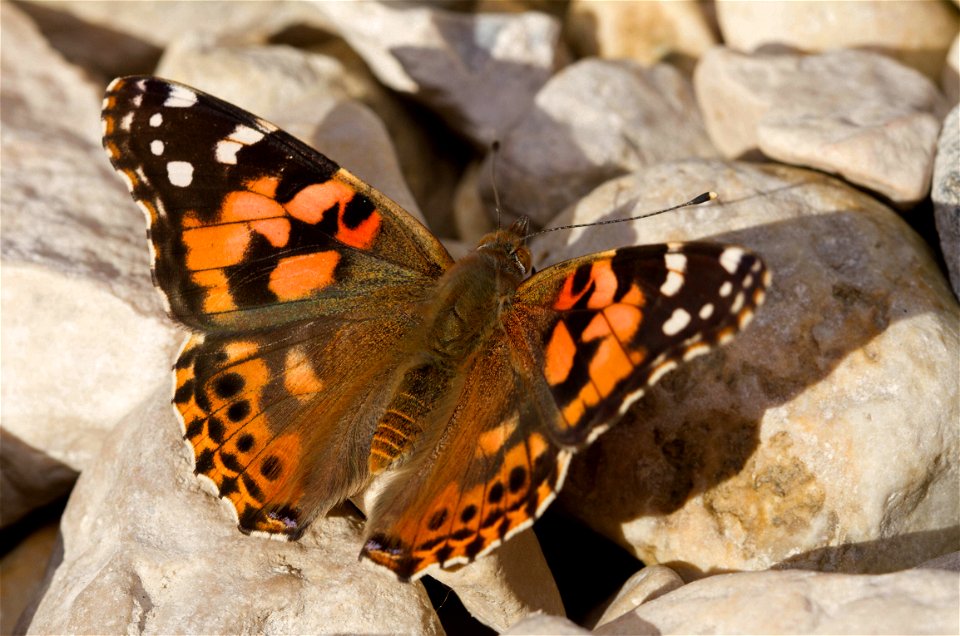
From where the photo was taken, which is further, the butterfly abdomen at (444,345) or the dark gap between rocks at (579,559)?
the dark gap between rocks at (579,559)

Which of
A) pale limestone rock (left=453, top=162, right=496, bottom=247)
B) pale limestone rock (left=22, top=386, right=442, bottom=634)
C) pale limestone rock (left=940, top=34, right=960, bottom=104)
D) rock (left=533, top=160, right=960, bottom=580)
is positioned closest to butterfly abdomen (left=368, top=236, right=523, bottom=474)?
pale limestone rock (left=22, top=386, right=442, bottom=634)

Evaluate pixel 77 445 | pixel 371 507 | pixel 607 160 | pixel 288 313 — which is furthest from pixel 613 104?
pixel 77 445

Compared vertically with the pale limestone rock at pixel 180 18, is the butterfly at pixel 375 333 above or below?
below

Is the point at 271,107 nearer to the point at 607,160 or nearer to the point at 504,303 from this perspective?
the point at 607,160

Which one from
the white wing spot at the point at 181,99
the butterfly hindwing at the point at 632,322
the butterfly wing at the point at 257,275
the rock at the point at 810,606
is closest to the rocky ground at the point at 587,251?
the rock at the point at 810,606

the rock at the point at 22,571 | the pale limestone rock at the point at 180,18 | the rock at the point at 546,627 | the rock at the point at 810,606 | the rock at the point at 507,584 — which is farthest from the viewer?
the pale limestone rock at the point at 180,18

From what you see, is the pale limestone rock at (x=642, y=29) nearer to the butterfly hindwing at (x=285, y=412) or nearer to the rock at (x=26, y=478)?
A: the butterfly hindwing at (x=285, y=412)

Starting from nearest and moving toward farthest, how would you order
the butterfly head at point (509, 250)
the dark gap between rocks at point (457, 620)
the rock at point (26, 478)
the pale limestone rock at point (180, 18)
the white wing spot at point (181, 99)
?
the white wing spot at point (181, 99) < the butterfly head at point (509, 250) < the dark gap between rocks at point (457, 620) < the rock at point (26, 478) < the pale limestone rock at point (180, 18)
